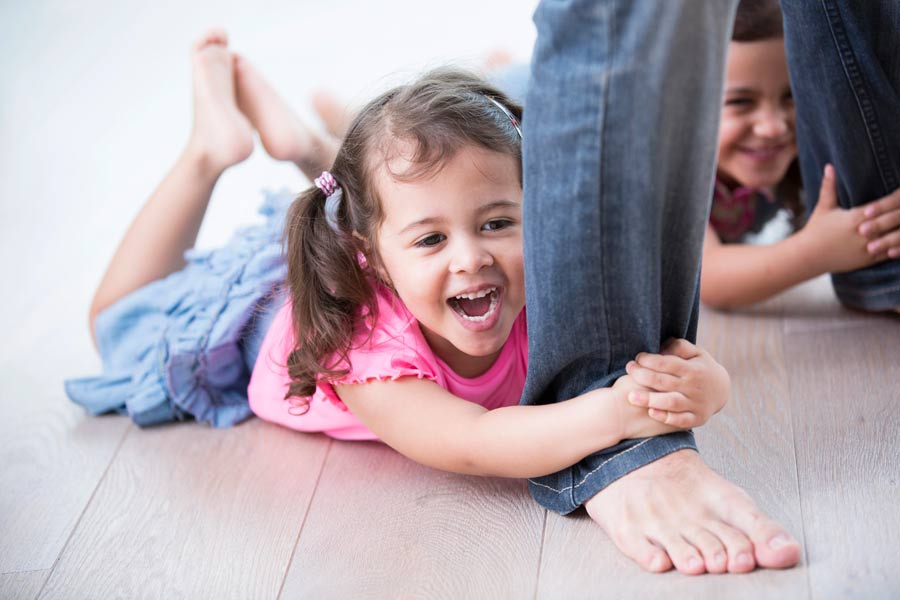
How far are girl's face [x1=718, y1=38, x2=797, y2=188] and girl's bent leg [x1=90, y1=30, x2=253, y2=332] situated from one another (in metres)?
0.75

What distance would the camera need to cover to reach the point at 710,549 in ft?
3.35

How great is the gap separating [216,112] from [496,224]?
27.5 inches

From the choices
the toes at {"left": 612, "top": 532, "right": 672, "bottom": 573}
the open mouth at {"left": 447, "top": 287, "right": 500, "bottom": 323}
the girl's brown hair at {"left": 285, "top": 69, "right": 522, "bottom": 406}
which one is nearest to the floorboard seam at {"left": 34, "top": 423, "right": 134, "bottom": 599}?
the girl's brown hair at {"left": 285, "top": 69, "right": 522, "bottom": 406}

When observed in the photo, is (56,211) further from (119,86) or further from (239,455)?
(239,455)

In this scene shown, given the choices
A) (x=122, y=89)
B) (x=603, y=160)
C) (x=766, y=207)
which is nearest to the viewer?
(x=603, y=160)

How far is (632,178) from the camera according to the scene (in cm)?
98

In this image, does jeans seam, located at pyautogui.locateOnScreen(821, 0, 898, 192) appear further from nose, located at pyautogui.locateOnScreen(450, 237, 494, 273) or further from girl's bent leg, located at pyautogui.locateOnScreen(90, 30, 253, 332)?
girl's bent leg, located at pyautogui.locateOnScreen(90, 30, 253, 332)

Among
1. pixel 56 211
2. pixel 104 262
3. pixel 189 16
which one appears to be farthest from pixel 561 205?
pixel 189 16

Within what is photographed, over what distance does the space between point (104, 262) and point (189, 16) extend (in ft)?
4.11

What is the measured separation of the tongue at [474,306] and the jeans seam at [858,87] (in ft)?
1.77

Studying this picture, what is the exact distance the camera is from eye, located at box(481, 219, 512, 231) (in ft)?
3.93

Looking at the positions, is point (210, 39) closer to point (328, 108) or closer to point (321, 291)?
point (328, 108)

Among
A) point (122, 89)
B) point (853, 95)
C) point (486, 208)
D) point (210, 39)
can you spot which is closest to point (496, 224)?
point (486, 208)

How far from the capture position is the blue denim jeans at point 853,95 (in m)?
1.32
